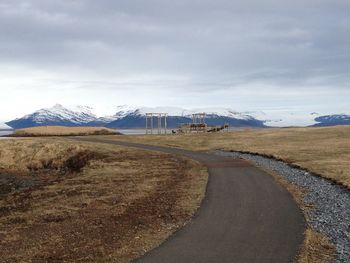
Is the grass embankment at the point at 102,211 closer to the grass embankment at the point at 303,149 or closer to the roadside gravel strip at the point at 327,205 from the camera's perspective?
the grass embankment at the point at 303,149

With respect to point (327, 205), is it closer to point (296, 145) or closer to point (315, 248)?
point (315, 248)

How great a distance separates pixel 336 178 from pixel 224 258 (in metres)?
18.2

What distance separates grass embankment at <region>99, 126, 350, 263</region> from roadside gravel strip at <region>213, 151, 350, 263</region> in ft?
1.45

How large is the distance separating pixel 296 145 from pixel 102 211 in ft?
128

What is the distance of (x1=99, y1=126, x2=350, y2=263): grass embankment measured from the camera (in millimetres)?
15221

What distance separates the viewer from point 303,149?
161 ft

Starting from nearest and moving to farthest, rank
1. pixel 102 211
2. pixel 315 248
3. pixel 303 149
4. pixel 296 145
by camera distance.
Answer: pixel 315 248 → pixel 102 211 → pixel 303 149 → pixel 296 145

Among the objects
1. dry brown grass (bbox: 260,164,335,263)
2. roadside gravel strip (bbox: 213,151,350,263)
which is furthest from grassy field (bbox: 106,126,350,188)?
dry brown grass (bbox: 260,164,335,263)

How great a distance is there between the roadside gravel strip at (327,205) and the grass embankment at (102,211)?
5.69 meters

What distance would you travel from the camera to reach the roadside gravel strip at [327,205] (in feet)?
51.8

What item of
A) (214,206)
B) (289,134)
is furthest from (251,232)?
(289,134)

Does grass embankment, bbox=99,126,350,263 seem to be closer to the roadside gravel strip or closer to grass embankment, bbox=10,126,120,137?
the roadside gravel strip

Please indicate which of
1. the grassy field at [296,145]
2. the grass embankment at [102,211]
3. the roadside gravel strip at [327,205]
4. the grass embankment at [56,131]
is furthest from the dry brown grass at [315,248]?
the grass embankment at [56,131]

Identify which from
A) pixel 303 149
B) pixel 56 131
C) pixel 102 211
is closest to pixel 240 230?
pixel 102 211
